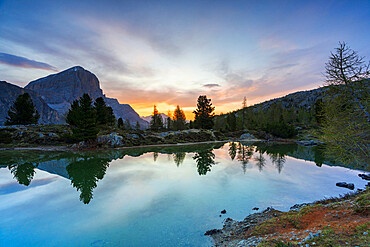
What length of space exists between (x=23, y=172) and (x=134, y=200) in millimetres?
16068

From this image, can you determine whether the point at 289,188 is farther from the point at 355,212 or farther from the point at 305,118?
the point at 305,118

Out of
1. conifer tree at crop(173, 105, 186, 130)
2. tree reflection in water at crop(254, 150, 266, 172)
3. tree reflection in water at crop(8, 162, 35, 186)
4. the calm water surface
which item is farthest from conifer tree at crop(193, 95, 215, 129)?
tree reflection in water at crop(8, 162, 35, 186)

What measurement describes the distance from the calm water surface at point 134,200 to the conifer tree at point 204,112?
153 ft

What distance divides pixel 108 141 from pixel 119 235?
1389 inches

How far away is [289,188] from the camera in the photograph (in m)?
13.4

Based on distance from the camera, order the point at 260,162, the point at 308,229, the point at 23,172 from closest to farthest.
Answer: the point at 308,229 < the point at 23,172 < the point at 260,162

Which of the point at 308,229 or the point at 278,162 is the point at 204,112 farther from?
the point at 308,229

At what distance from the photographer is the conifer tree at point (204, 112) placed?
6456 cm

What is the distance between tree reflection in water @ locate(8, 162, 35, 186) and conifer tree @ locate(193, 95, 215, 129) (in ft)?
173

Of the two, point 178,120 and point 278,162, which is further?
point 178,120

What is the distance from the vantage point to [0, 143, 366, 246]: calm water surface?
7.32 metres

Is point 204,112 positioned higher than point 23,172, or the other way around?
point 204,112

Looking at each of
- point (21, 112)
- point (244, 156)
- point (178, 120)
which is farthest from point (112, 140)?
point (178, 120)

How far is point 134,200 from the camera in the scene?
11.2 m
